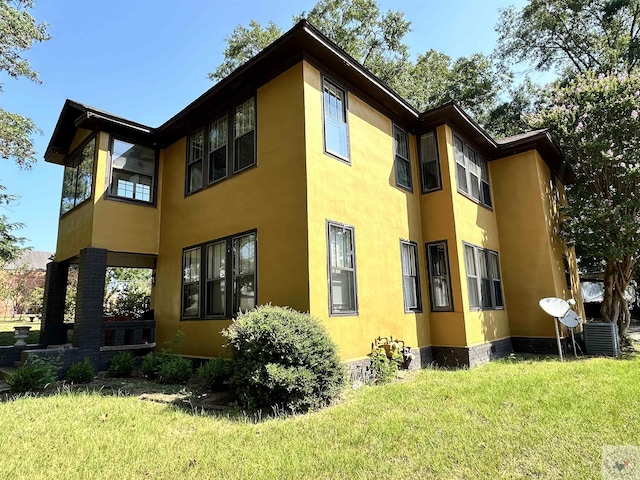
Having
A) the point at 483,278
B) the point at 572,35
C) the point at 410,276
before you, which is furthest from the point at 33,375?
the point at 572,35

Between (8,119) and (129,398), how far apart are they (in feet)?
43.1

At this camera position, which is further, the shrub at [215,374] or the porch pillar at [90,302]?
Answer: the porch pillar at [90,302]

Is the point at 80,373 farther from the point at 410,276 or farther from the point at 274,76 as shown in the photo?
the point at 410,276

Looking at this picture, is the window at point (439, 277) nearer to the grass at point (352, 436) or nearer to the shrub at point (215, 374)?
the grass at point (352, 436)

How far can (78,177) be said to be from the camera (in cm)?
1083

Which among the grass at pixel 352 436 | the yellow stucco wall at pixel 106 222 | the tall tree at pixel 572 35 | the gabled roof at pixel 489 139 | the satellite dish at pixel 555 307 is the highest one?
the tall tree at pixel 572 35

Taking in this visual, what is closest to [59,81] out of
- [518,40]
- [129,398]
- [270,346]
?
[129,398]

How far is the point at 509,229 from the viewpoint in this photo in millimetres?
11688

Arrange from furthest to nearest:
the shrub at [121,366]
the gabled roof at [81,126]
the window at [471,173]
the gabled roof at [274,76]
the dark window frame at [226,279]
A: the window at [471,173] < the gabled roof at [81,126] < the shrub at [121,366] < the dark window frame at [226,279] < the gabled roof at [274,76]

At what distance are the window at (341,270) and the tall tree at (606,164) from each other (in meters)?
7.69

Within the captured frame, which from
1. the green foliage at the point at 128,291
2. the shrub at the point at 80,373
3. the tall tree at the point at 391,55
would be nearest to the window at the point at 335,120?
the shrub at the point at 80,373

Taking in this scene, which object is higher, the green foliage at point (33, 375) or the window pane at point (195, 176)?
the window pane at point (195, 176)

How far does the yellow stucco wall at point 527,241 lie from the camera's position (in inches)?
425

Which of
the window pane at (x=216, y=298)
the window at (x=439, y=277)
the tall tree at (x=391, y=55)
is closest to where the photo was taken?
the window pane at (x=216, y=298)
